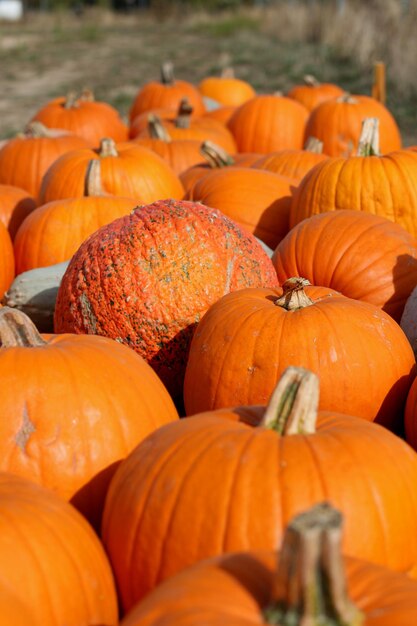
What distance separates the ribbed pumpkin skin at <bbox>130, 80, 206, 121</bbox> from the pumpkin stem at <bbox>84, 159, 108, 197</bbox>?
3875mm

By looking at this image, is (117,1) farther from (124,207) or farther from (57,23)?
(124,207)

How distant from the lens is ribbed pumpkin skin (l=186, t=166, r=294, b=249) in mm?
4199

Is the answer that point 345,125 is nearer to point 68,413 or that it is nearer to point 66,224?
point 66,224

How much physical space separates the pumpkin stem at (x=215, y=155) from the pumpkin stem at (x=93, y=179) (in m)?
1.09

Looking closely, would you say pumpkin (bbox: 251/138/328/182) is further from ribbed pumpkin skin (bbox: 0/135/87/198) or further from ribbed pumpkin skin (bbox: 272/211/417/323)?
ribbed pumpkin skin (bbox: 272/211/417/323)

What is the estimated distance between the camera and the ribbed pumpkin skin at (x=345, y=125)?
20.2ft

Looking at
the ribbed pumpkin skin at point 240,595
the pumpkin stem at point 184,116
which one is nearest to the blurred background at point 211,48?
the pumpkin stem at point 184,116

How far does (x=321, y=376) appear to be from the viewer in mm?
2615

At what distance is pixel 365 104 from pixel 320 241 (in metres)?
3.31

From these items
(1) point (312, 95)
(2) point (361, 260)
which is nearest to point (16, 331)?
(2) point (361, 260)

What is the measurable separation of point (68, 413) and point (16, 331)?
1.03ft

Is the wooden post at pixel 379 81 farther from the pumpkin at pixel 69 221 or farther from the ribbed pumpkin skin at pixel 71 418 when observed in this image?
the ribbed pumpkin skin at pixel 71 418

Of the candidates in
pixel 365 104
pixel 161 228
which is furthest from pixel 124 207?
pixel 365 104

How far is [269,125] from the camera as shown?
6.70m
